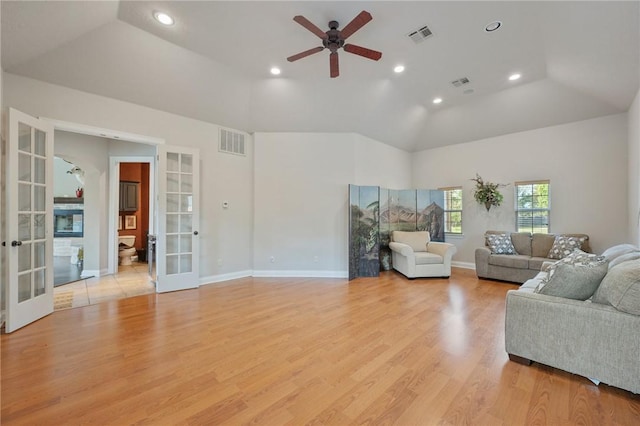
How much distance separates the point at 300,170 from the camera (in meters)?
5.61

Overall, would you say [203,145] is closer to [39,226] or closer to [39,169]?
[39,169]

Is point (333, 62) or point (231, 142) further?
point (231, 142)

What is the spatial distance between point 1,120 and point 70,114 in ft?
2.49

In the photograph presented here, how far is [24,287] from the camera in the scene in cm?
314

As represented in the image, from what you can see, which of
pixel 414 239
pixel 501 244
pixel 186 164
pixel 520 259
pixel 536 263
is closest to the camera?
pixel 186 164

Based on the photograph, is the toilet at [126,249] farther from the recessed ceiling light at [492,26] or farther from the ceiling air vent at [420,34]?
the recessed ceiling light at [492,26]

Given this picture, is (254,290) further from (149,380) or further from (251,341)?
(149,380)

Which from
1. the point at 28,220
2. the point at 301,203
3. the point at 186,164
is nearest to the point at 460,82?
the point at 301,203

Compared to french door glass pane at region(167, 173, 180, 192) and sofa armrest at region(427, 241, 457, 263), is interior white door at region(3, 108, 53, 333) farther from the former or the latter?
sofa armrest at region(427, 241, 457, 263)

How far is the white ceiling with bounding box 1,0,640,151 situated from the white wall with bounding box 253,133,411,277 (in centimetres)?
37

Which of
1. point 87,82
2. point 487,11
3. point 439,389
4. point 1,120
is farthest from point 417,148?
point 1,120

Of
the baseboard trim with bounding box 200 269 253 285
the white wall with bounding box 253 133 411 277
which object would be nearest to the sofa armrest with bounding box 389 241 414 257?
the white wall with bounding box 253 133 411 277

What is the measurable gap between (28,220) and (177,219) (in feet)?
5.77

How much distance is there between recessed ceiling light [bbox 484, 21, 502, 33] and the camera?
327 cm
